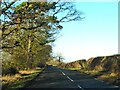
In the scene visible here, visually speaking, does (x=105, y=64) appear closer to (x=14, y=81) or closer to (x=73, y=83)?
(x=73, y=83)

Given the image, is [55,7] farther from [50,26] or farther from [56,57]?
[56,57]

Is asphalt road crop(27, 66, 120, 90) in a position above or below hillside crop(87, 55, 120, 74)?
below

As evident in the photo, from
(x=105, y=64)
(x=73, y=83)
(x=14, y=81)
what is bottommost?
(x=73, y=83)

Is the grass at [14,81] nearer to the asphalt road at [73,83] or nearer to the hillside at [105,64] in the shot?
the asphalt road at [73,83]

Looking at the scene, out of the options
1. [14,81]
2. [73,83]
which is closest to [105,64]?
[73,83]

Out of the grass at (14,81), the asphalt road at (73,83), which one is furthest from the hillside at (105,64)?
the grass at (14,81)

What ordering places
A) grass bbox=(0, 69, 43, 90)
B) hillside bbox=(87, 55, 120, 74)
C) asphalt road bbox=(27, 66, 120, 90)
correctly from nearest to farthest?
grass bbox=(0, 69, 43, 90), asphalt road bbox=(27, 66, 120, 90), hillside bbox=(87, 55, 120, 74)

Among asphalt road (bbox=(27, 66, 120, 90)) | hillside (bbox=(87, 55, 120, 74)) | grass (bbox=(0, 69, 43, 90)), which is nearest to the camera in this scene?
grass (bbox=(0, 69, 43, 90))

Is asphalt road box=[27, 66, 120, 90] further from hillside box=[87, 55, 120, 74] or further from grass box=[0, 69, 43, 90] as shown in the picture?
hillside box=[87, 55, 120, 74]

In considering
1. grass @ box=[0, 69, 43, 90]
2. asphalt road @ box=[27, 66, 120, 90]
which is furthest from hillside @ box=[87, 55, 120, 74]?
grass @ box=[0, 69, 43, 90]

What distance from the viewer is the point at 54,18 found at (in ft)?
109

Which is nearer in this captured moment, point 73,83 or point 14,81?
point 73,83

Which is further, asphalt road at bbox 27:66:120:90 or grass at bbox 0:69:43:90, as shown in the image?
asphalt road at bbox 27:66:120:90

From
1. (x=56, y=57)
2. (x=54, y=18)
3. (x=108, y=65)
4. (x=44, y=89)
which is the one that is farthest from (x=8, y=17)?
(x=56, y=57)
